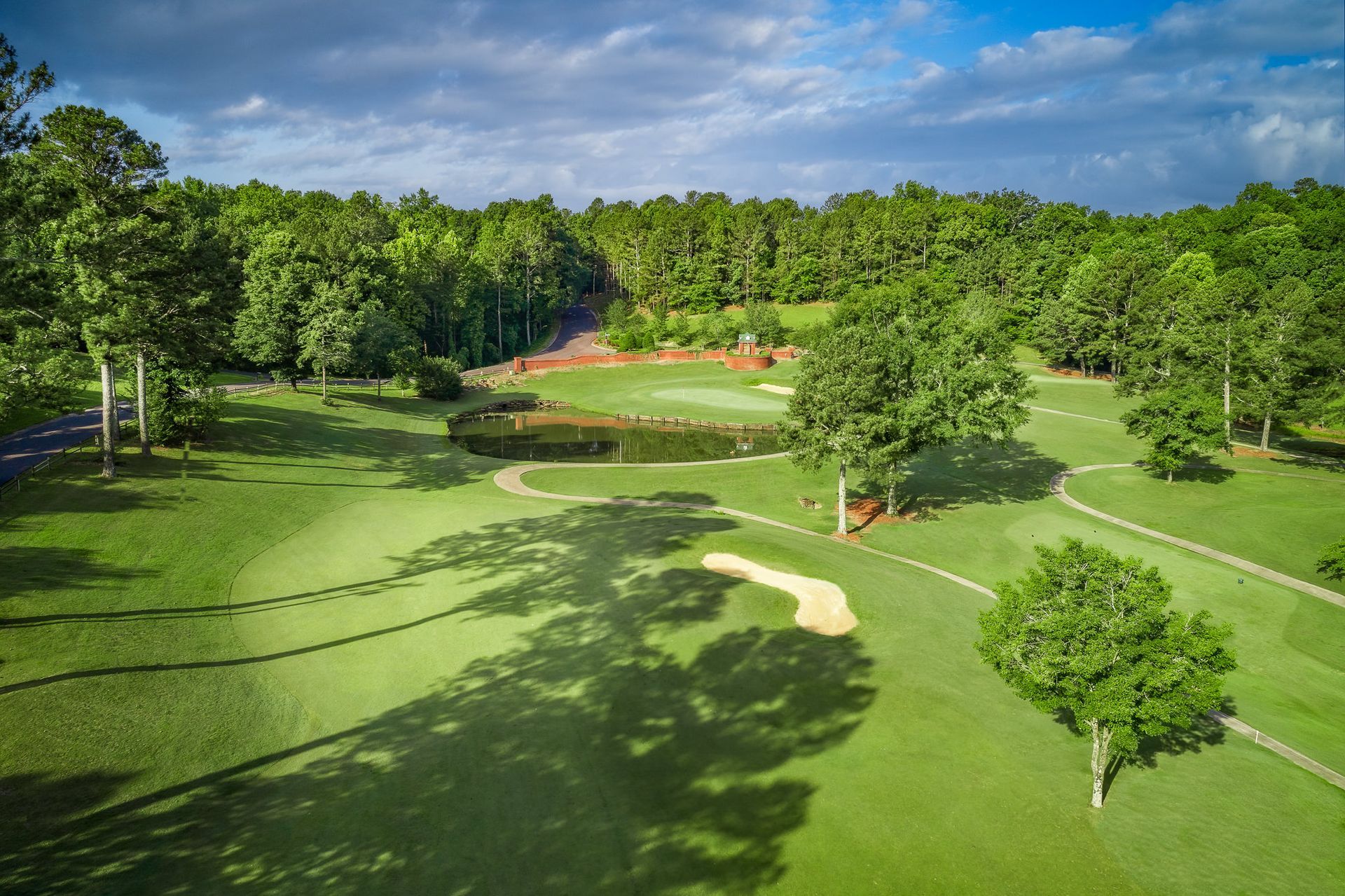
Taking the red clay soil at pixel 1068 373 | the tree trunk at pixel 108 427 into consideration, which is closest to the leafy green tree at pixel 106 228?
the tree trunk at pixel 108 427

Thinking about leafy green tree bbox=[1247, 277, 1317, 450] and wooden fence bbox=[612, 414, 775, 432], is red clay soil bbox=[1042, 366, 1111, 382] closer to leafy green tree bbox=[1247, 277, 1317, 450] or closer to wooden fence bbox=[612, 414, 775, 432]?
leafy green tree bbox=[1247, 277, 1317, 450]

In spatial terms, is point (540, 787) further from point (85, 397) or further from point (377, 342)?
point (377, 342)

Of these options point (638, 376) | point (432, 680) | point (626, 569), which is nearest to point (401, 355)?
point (638, 376)

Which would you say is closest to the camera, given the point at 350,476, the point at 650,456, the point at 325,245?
the point at 350,476

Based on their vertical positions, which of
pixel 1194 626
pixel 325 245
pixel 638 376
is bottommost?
pixel 1194 626

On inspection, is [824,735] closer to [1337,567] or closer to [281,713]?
[281,713]
